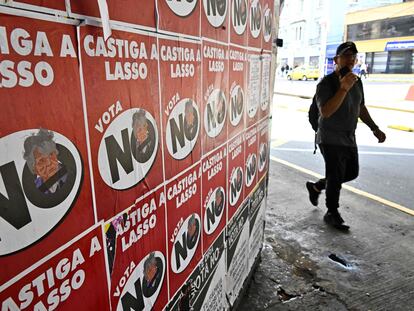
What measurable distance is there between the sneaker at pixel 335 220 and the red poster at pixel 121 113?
9.97ft

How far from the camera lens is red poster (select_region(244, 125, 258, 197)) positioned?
2301 millimetres

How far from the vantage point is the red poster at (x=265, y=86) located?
2.40 metres

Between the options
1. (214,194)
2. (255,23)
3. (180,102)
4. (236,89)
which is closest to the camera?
(180,102)

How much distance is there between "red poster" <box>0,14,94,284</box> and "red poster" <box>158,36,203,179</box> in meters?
0.40

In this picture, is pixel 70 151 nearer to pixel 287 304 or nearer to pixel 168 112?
pixel 168 112

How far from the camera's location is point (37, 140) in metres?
0.74

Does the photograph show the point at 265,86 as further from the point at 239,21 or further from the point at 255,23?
the point at 239,21

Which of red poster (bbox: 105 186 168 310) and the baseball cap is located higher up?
the baseball cap

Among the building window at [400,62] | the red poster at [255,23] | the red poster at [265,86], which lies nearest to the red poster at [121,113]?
the red poster at [255,23]

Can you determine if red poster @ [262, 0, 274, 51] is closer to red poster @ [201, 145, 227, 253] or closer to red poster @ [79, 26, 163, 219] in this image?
red poster @ [201, 145, 227, 253]

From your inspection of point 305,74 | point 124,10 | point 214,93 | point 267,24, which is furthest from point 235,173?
point 305,74

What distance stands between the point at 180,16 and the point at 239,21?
67 cm

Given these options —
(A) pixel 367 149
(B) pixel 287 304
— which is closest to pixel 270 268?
(B) pixel 287 304

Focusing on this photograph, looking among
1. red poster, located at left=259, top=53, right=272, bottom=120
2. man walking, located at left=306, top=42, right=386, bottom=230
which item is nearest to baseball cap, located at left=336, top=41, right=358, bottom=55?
man walking, located at left=306, top=42, right=386, bottom=230
